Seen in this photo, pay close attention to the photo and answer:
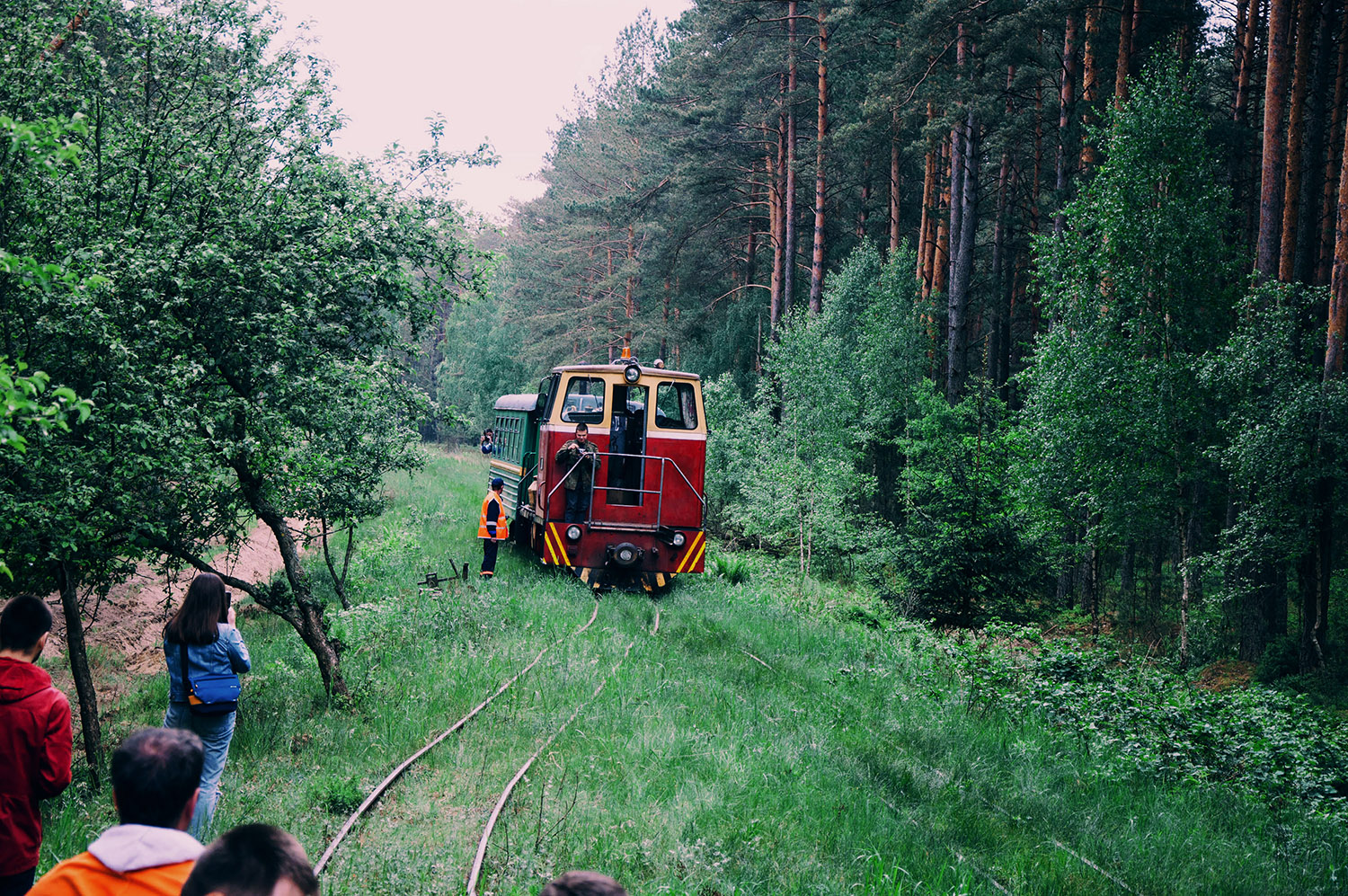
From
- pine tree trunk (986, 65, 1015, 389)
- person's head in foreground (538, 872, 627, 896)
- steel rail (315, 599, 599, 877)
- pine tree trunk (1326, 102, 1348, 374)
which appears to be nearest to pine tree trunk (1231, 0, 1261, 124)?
pine tree trunk (986, 65, 1015, 389)

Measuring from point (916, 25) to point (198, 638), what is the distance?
16.6 m

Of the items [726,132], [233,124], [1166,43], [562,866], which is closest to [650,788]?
[562,866]

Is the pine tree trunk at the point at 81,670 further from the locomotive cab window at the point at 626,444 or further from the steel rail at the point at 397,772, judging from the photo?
the locomotive cab window at the point at 626,444

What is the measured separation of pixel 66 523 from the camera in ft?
18.1

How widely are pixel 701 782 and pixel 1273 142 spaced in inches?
499

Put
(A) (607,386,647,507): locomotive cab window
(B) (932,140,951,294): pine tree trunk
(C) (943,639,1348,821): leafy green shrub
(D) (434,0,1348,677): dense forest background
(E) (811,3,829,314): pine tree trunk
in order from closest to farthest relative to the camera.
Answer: (C) (943,639,1348,821): leafy green shrub, (D) (434,0,1348,677): dense forest background, (A) (607,386,647,507): locomotive cab window, (E) (811,3,829,314): pine tree trunk, (B) (932,140,951,294): pine tree trunk

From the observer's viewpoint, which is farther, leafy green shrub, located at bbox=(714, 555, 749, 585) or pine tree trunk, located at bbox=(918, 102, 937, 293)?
pine tree trunk, located at bbox=(918, 102, 937, 293)

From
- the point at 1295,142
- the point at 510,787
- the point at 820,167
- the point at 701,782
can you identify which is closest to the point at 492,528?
the point at 510,787

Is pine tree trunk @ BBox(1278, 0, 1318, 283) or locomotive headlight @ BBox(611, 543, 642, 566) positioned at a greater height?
pine tree trunk @ BBox(1278, 0, 1318, 283)

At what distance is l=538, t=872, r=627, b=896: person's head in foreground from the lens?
6.26ft

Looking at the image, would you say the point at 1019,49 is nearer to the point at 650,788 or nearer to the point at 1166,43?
the point at 1166,43

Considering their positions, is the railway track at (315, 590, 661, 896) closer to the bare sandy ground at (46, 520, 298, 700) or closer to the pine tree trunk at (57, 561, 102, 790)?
the pine tree trunk at (57, 561, 102, 790)

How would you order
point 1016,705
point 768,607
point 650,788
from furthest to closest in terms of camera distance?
point 768,607, point 1016,705, point 650,788

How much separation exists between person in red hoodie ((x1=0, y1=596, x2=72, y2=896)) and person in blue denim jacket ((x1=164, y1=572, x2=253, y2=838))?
47.0 inches
